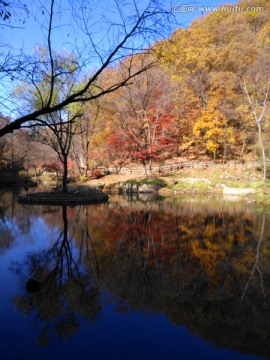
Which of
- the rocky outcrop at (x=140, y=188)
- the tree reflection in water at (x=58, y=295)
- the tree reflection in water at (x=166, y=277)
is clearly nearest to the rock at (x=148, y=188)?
the rocky outcrop at (x=140, y=188)

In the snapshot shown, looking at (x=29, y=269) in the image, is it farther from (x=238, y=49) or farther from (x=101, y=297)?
(x=238, y=49)

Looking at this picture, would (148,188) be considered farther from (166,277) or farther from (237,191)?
(166,277)

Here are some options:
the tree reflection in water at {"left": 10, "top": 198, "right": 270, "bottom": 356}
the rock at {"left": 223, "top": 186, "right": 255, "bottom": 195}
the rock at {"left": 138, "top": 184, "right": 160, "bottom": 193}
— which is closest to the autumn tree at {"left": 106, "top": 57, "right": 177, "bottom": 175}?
the rock at {"left": 138, "top": 184, "right": 160, "bottom": 193}

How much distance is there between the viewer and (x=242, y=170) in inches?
1030

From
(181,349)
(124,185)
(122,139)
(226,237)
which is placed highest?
(122,139)

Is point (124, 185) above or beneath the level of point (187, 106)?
beneath

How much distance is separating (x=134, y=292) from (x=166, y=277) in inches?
40.1

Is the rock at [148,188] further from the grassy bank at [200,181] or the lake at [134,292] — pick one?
the lake at [134,292]

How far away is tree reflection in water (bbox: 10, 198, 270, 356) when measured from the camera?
15.2 feet

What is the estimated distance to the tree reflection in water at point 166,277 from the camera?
464cm

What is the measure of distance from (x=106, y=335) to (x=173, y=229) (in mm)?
7080

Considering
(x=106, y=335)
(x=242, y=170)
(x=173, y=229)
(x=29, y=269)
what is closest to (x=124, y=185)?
(x=242, y=170)

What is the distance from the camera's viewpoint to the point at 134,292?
223 inches

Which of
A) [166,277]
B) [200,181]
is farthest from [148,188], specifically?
[166,277]
